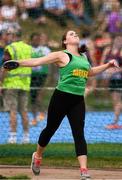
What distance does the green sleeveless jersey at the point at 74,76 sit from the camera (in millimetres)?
8438

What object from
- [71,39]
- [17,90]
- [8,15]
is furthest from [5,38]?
[71,39]

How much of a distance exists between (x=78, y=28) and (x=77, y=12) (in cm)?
63

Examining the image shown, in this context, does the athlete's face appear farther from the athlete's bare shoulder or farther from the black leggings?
the black leggings

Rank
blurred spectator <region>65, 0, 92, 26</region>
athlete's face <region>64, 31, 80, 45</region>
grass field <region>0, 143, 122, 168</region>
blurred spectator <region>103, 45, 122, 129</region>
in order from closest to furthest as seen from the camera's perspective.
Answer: athlete's face <region>64, 31, 80, 45</region> < grass field <region>0, 143, 122, 168</region> < blurred spectator <region>65, 0, 92, 26</region> < blurred spectator <region>103, 45, 122, 129</region>

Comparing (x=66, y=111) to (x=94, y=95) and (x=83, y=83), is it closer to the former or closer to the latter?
(x=83, y=83)

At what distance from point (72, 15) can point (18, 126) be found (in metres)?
2.20

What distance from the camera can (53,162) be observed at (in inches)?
396

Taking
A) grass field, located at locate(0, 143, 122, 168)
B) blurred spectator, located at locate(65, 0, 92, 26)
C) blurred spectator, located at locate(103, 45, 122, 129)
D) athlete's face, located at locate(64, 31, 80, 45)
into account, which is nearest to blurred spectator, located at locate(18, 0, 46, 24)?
blurred spectator, located at locate(65, 0, 92, 26)

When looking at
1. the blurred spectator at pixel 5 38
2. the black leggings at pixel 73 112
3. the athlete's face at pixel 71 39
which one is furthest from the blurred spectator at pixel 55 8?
the black leggings at pixel 73 112

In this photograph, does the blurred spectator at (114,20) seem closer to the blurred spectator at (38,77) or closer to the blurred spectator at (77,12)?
the blurred spectator at (77,12)

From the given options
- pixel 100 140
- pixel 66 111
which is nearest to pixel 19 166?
pixel 66 111

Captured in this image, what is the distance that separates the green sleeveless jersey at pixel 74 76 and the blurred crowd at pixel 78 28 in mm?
2968

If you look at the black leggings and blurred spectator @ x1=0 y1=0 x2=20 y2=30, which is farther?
blurred spectator @ x1=0 y1=0 x2=20 y2=30

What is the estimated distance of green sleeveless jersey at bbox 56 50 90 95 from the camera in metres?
8.44
